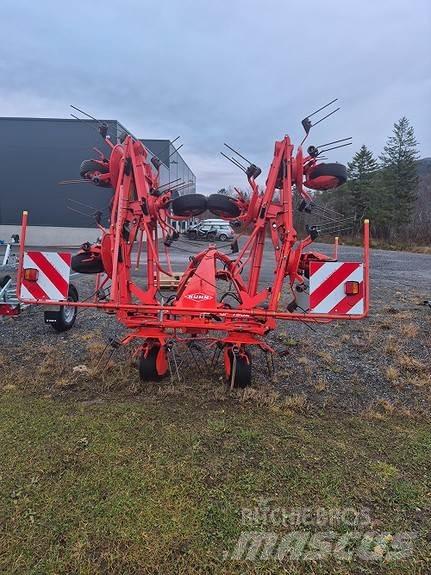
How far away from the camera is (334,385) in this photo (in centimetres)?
429

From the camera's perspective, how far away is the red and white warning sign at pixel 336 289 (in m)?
3.62

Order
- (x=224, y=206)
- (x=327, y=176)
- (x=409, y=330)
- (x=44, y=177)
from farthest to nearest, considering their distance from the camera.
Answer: (x=44, y=177)
(x=409, y=330)
(x=224, y=206)
(x=327, y=176)

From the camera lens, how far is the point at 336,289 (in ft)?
11.9

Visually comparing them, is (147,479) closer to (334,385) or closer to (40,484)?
(40,484)

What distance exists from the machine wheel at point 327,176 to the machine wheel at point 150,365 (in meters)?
2.22

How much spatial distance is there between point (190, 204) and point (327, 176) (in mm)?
1387

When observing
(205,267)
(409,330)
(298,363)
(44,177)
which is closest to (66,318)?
(205,267)

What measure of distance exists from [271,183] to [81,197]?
22615mm

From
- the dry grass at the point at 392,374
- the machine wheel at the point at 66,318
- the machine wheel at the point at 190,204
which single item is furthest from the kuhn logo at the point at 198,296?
the machine wheel at the point at 66,318

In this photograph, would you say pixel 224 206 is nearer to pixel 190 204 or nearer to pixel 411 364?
pixel 190 204

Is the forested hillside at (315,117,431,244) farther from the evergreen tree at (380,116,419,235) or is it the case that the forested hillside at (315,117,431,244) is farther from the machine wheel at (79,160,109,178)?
the machine wheel at (79,160,109,178)

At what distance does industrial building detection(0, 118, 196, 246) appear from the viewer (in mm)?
25094

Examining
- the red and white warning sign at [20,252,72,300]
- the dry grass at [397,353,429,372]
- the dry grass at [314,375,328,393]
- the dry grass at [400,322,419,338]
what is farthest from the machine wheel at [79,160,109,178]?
the dry grass at [400,322,419,338]

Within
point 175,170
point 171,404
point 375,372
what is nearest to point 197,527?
point 171,404
